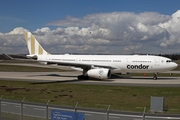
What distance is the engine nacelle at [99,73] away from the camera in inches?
1620

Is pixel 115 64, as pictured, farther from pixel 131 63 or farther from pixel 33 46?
pixel 33 46

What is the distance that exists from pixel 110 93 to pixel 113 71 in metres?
16.6

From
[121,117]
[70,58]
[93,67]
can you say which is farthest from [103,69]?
[121,117]

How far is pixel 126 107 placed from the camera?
21.5 m

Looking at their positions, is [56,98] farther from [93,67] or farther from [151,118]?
[93,67]

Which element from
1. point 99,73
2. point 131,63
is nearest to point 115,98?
point 99,73

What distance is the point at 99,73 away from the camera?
41.5 m

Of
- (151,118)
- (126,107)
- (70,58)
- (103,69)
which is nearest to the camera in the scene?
(151,118)

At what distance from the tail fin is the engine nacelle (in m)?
14.8

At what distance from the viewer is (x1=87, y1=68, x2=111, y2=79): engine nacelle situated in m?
41.2

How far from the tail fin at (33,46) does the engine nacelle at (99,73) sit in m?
14.8

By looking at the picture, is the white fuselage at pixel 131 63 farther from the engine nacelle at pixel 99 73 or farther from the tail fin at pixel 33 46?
the tail fin at pixel 33 46

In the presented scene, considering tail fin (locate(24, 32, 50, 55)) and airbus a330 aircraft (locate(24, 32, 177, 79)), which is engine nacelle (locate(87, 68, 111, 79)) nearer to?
airbus a330 aircraft (locate(24, 32, 177, 79))

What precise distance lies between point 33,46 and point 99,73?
61.7ft
